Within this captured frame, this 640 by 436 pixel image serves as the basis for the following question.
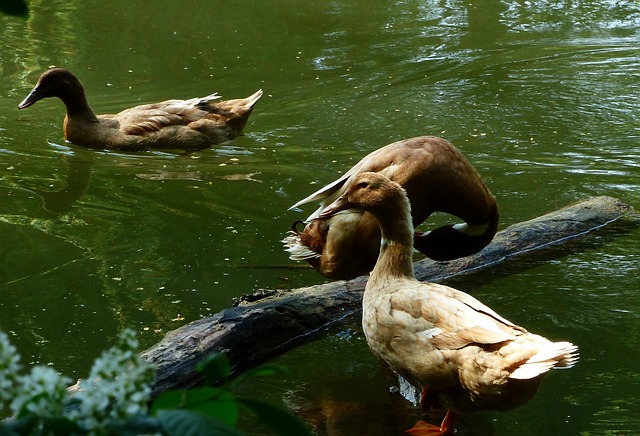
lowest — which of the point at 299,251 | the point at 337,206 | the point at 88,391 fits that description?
the point at 299,251

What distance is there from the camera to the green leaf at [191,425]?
113 cm

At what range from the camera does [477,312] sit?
4.54 meters

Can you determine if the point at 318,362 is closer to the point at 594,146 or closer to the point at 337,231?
the point at 337,231

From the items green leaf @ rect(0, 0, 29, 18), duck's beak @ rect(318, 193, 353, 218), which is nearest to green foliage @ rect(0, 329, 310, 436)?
green leaf @ rect(0, 0, 29, 18)

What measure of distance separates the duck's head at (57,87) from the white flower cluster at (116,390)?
918 cm

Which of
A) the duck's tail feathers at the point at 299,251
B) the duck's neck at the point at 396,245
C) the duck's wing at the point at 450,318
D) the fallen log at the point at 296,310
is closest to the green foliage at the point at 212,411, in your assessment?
the duck's wing at the point at 450,318

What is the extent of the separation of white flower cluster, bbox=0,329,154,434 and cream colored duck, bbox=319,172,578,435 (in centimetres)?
299

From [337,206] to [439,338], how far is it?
1310 mm

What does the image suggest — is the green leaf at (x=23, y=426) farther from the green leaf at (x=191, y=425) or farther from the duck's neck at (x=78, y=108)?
the duck's neck at (x=78, y=108)

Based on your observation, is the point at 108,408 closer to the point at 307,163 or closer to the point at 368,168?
the point at 368,168

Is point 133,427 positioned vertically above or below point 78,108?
above

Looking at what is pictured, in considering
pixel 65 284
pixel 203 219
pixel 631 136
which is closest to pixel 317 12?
pixel 631 136

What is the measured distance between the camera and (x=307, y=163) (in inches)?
370

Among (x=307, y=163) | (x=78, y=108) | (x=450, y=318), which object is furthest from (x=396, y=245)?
(x=78, y=108)
